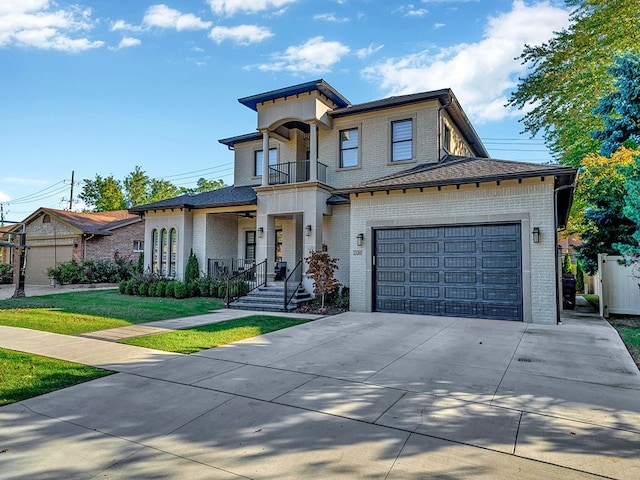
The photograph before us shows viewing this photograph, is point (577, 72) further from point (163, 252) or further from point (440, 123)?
point (163, 252)

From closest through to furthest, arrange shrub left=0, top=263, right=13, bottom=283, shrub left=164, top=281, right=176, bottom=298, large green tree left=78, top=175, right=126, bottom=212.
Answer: shrub left=164, top=281, right=176, bottom=298
shrub left=0, top=263, right=13, bottom=283
large green tree left=78, top=175, right=126, bottom=212

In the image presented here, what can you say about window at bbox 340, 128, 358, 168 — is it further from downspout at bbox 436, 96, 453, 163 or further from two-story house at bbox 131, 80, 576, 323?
downspout at bbox 436, 96, 453, 163

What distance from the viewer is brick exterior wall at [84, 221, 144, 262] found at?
23594 mm

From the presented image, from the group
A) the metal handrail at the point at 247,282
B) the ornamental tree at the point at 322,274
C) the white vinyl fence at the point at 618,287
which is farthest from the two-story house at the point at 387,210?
the white vinyl fence at the point at 618,287

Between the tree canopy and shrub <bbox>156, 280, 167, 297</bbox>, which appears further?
the tree canopy

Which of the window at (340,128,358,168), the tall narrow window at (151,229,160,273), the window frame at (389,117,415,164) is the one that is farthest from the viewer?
the tall narrow window at (151,229,160,273)

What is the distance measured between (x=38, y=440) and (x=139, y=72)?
52.1 ft

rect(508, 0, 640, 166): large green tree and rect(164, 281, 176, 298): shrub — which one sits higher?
rect(508, 0, 640, 166): large green tree

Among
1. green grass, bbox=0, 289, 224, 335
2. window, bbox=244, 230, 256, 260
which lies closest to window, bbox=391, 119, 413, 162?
window, bbox=244, 230, 256, 260

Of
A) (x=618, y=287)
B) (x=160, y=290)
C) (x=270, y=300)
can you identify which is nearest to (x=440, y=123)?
(x=618, y=287)

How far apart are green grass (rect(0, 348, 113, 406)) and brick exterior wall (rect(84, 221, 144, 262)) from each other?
765 inches

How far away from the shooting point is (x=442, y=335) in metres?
8.07

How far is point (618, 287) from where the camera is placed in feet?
36.1

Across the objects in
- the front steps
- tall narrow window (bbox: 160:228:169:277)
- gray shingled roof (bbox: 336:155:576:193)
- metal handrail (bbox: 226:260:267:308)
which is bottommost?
the front steps
